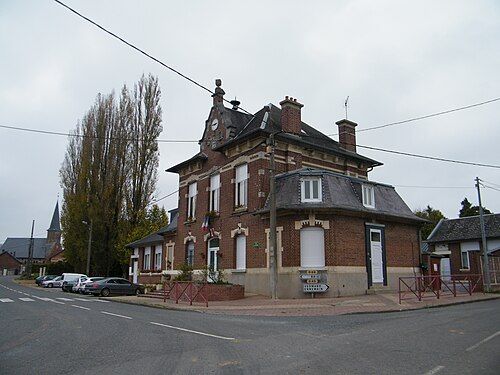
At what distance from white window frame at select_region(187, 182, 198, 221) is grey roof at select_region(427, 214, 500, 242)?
21.6 meters

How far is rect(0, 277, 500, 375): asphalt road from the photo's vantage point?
6543mm

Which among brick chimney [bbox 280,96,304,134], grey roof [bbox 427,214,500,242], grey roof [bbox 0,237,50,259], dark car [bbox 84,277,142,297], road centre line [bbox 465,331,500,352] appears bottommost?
road centre line [bbox 465,331,500,352]

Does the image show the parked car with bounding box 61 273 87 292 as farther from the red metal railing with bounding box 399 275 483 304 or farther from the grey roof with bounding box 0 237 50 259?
the grey roof with bounding box 0 237 50 259

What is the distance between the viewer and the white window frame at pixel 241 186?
23844 mm

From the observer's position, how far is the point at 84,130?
44.3 meters

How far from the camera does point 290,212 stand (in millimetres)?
20406

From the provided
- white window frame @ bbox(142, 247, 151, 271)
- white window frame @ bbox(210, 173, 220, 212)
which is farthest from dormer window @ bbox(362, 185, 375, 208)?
white window frame @ bbox(142, 247, 151, 271)

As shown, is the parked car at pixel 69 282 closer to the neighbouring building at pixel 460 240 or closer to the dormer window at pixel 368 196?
the dormer window at pixel 368 196

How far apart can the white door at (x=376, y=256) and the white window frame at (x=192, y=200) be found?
38.1ft

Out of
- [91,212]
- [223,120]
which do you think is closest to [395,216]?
[223,120]

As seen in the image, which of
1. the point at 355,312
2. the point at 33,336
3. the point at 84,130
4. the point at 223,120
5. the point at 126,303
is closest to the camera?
the point at 33,336

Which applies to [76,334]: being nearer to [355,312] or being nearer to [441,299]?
[355,312]

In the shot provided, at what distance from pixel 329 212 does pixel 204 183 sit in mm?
9972

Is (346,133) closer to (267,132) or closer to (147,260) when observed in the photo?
(267,132)
